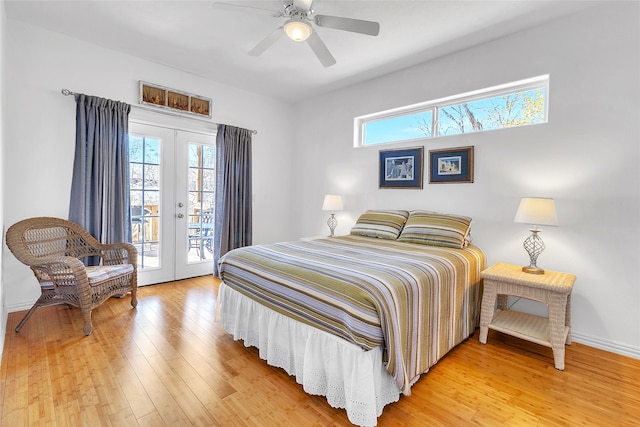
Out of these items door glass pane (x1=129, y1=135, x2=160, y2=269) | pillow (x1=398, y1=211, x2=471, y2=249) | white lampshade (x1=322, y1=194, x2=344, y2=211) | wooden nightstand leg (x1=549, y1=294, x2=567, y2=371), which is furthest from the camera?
white lampshade (x1=322, y1=194, x2=344, y2=211)

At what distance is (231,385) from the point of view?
1.83m

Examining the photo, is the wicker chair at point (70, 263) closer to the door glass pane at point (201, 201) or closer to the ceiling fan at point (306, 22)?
the door glass pane at point (201, 201)

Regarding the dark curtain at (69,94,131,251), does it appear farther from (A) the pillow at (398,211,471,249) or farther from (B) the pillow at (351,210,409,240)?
(A) the pillow at (398,211,471,249)

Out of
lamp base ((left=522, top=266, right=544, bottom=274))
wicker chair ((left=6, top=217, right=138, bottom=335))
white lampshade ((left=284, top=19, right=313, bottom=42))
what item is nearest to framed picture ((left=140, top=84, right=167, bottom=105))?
wicker chair ((left=6, top=217, right=138, bottom=335))

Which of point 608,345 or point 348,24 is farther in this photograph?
point 608,345

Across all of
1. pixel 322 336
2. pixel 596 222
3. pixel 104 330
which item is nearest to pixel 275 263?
pixel 322 336

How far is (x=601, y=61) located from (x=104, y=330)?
15.2ft

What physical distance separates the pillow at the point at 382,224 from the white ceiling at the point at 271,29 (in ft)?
5.74

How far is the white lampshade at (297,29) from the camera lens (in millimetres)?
2150

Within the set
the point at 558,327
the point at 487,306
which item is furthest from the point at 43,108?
the point at 558,327

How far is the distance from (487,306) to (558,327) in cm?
45

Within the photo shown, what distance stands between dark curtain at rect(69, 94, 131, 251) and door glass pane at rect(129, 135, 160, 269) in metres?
0.25

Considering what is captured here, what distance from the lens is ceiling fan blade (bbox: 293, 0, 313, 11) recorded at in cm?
212

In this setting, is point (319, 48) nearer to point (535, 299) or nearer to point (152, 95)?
point (152, 95)
